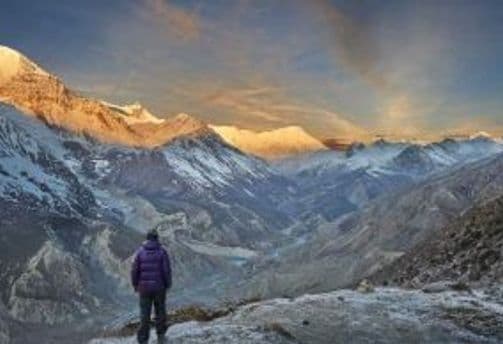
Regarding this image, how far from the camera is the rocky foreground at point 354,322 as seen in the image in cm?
4194

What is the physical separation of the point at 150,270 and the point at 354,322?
35.7 ft

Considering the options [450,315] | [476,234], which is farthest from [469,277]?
[450,315]

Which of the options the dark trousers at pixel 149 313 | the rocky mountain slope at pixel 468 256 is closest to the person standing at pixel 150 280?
the dark trousers at pixel 149 313

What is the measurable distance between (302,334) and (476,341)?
8.63 metres

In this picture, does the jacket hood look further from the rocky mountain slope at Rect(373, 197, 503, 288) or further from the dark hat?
the rocky mountain slope at Rect(373, 197, 503, 288)

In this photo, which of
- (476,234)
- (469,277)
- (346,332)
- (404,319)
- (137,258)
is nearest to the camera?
Answer: (137,258)

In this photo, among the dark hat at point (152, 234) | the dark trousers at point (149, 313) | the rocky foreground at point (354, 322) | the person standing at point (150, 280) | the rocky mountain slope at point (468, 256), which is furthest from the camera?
the rocky mountain slope at point (468, 256)

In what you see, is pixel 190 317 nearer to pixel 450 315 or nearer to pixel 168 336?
pixel 168 336

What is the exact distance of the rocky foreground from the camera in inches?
1651

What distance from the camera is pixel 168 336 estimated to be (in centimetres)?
4219

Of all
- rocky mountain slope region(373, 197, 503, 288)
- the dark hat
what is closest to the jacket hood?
the dark hat

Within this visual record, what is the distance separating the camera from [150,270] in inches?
1614

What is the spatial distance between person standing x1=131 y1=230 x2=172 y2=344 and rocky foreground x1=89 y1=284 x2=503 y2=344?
1.08 meters

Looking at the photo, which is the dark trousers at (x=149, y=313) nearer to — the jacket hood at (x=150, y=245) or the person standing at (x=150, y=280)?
the person standing at (x=150, y=280)
